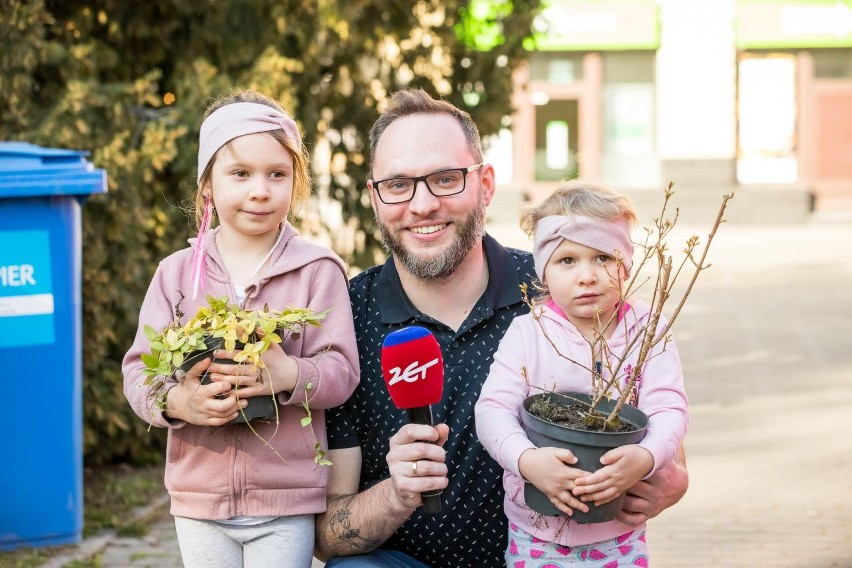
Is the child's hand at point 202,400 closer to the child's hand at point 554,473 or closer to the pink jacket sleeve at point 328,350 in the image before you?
the pink jacket sleeve at point 328,350

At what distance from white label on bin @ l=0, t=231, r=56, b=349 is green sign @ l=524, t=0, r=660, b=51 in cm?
1868

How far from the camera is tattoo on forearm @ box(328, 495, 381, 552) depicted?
10.5 feet

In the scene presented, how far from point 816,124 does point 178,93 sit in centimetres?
1856

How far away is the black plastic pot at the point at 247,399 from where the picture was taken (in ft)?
9.38

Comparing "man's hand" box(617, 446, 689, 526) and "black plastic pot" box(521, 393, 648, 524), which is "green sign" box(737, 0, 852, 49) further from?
"black plastic pot" box(521, 393, 648, 524)

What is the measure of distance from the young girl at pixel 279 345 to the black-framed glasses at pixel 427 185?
225 millimetres

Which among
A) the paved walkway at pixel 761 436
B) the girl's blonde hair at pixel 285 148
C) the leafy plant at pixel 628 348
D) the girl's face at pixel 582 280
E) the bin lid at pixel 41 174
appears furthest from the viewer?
the paved walkway at pixel 761 436

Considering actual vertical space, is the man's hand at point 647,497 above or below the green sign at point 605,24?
below

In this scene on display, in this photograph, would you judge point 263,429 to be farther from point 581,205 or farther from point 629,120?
point 629,120

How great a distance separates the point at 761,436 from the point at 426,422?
17.2ft

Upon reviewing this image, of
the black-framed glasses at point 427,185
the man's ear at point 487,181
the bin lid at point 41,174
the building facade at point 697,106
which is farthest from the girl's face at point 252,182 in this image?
the building facade at point 697,106

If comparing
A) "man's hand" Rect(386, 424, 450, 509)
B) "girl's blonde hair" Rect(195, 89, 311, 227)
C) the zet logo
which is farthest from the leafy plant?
"girl's blonde hair" Rect(195, 89, 311, 227)

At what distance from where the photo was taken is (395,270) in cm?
353

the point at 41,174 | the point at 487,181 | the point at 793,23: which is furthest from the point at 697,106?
the point at 487,181
